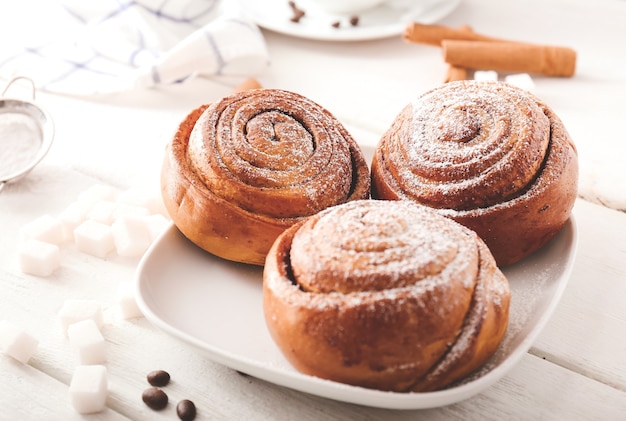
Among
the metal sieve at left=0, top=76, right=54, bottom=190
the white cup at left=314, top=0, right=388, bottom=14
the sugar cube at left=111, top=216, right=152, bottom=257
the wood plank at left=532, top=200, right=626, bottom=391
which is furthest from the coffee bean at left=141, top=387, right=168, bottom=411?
the white cup at left=314, top=0, right=388, bottom=14

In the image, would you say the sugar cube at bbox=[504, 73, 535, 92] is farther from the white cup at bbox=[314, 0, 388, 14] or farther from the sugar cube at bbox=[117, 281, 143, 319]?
the sugar cube at bbox=[117, 281, 143, 319]

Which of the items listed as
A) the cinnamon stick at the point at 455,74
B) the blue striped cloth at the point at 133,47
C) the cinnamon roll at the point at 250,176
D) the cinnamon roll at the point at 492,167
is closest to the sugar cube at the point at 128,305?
the cinnamon roll at the point at 250,176

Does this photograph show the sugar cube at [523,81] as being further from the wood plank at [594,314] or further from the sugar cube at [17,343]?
the sugar cube at [17,343]

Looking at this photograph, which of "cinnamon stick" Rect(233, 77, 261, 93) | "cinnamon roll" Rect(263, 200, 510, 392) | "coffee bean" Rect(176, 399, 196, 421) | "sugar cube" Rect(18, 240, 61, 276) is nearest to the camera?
"cinnamon roll" Rect(263, 200, 510, 392)

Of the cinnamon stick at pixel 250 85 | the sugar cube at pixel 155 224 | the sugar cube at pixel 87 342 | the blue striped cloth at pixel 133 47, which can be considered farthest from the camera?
the blue striped cloth at pixel 133 47

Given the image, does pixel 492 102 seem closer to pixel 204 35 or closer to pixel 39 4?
pixel 204 35

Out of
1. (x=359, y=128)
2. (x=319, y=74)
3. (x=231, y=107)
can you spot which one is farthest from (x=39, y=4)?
(x=231, y=107)

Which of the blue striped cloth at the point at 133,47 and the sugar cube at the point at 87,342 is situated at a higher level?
the blue striped cloth at the point at 133,47

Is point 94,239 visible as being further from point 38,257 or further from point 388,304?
point 388,304
